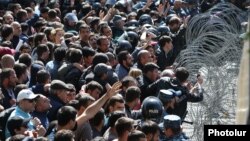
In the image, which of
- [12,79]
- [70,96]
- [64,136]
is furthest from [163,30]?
[64,136]

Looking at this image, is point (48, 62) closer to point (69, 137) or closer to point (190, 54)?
point (190, 54)

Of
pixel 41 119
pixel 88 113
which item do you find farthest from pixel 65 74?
pixel 88 113

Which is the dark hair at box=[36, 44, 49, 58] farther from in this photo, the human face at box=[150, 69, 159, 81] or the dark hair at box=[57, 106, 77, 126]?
the dark hair at box=[57, 106, 77, 126]

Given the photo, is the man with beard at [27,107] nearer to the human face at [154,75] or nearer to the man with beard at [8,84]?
the man with beard at [8,84]

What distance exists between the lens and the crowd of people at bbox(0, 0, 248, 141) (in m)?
7.18

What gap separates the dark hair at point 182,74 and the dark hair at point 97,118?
246 cm

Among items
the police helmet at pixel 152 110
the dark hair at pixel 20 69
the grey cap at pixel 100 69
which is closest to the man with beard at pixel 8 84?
the dark hair at pixel 20 69

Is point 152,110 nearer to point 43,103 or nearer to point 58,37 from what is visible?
point 43,103

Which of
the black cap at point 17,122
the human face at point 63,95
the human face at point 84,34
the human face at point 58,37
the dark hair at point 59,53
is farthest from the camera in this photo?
the human face at point 58,37

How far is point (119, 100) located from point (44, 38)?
14.6 feet

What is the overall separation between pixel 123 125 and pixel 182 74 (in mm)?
3216

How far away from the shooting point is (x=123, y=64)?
→ 37.1ft

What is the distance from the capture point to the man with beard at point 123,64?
11.2 m

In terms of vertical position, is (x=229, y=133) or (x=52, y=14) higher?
(x=229, y=133)
